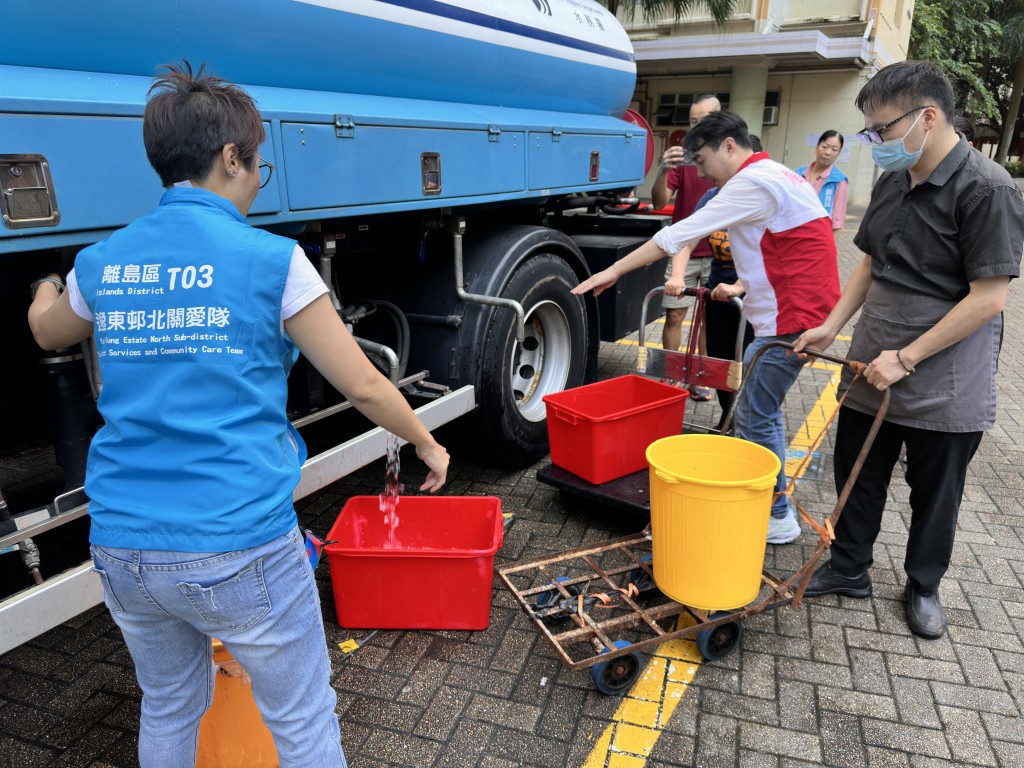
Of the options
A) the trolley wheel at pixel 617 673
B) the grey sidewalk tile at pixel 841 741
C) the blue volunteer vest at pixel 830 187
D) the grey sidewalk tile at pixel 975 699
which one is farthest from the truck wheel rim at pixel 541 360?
the blue volunteer vest at pixel 830 187

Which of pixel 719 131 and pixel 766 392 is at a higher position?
pixel 719 131

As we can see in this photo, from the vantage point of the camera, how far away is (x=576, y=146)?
4164 millimetres

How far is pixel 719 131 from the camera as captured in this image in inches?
122

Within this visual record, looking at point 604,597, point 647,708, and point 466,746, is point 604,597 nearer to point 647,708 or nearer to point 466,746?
point 647,708

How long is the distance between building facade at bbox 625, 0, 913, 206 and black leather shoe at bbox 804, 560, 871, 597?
1624 cm

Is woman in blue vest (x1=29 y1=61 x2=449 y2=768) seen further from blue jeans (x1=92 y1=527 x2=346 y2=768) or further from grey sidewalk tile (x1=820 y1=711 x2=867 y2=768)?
grey sidewalk tile (x1=820 y1=711 x2=867 y2=768)

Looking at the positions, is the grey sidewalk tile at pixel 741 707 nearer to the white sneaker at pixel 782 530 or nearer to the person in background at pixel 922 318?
the person in background at pixel 922 318

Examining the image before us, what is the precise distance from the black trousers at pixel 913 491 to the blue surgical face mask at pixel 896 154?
0.93 m

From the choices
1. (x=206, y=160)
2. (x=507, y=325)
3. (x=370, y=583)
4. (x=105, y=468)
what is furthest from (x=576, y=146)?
(x=105, y=468)

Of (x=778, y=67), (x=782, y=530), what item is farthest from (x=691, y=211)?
(x=778, y=67)

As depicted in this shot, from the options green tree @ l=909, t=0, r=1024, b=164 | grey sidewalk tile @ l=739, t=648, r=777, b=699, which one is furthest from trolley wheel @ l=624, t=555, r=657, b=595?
green tree @ l=909, t=0, r=1024, b=164

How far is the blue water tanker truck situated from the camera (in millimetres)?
1848

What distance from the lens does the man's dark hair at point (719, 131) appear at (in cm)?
310

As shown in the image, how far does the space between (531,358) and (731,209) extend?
5.10ft
